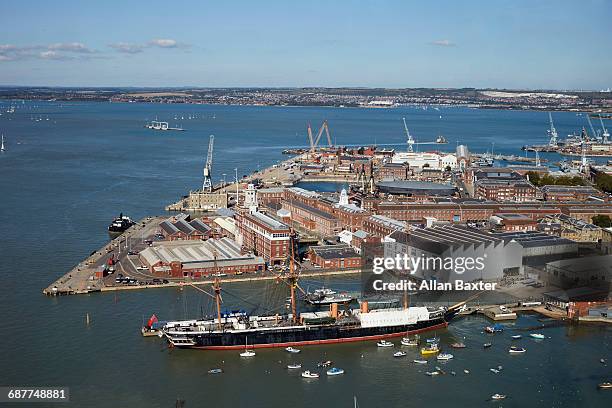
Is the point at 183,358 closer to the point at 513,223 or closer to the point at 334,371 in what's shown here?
the point at 334,371

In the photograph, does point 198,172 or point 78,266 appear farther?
point 198,172

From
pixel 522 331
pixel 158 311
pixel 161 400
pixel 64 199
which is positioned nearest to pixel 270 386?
pixel 161 400

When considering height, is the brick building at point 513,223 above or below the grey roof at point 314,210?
below

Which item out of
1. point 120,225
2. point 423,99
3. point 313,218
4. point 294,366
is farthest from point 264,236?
point 423,99

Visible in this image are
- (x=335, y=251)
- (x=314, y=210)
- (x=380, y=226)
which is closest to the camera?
(x=335, y=251)

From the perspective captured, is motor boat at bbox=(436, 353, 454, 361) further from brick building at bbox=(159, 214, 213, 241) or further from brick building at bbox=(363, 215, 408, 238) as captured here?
brick building at bbox=(159, 214, 213, 241)

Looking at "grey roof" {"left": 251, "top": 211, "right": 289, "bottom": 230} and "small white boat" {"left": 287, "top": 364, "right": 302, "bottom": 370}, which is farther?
"grey roof" {"left": 251, "top": 211, "right": 289, "bottom": 230}

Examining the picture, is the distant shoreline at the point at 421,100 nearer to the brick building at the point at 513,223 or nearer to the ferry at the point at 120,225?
the brick building at the point at 513,223

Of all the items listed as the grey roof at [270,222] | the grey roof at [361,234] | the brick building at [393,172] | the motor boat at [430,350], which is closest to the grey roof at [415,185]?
the brick building at [393,172]

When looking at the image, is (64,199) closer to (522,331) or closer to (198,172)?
(198,172)

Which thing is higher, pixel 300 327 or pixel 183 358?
pixel 300 327

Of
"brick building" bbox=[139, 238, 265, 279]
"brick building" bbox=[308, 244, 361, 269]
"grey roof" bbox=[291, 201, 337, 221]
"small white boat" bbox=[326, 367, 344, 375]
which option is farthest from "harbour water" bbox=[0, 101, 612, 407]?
"grey roof" bbox=[291, 201, 337, 221]
